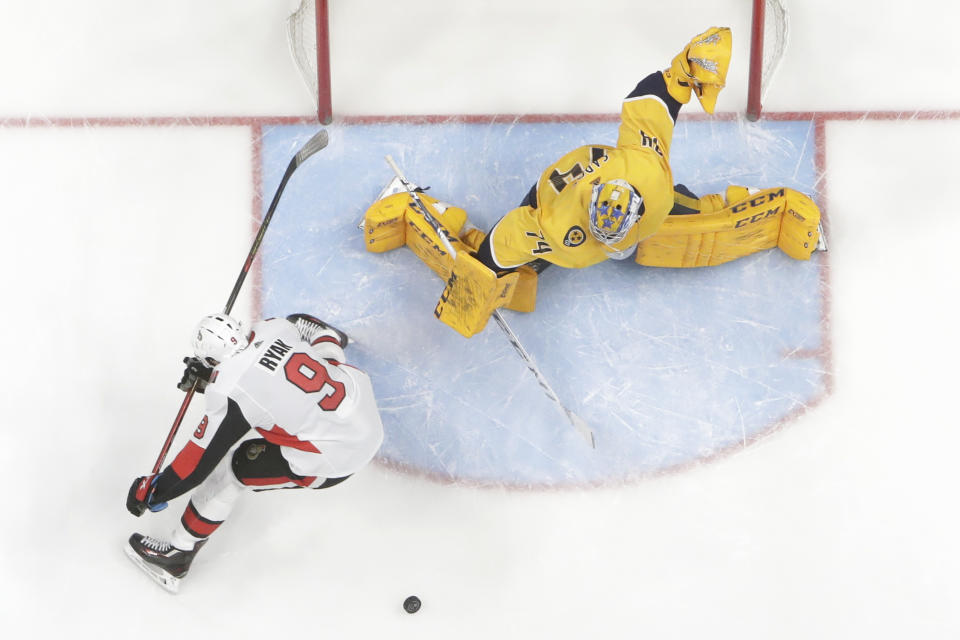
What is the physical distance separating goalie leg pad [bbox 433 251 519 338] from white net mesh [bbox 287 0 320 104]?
3.61 feet

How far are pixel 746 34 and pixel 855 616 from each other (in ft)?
8.40

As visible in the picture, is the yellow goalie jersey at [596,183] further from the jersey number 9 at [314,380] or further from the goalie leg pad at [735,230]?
the jersey number 9 at [314,380]

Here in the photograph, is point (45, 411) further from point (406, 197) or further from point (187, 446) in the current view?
point (406, 197)

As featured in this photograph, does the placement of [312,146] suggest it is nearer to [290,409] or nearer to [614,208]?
[290,409]

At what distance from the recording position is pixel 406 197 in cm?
433

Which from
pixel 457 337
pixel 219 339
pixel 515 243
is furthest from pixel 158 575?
pixel 515 243

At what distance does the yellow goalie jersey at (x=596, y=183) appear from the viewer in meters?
3.65

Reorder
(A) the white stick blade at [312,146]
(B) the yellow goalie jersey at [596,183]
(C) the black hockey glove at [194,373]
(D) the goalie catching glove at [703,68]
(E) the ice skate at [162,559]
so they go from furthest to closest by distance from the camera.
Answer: (A) the white stick blade at [312,146] → (E) the ice skate at [162,559] → (C) the black hockey glove at [194,373] → (D) the goalie catching glove at [703,68] → (B) the yellow goalie jersey at [596,183]

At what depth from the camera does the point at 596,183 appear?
3635 millimetres

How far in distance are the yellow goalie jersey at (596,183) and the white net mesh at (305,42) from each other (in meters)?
1.29

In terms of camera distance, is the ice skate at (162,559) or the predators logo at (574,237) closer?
the predators logo at (574,237)

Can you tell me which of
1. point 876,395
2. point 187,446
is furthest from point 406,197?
point 876,395

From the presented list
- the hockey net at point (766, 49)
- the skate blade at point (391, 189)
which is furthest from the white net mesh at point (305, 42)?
the hockey net at point (766, 49)

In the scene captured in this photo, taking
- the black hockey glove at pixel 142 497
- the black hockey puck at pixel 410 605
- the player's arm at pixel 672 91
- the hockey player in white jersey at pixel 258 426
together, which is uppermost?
the player's arm at pixel 672 91
